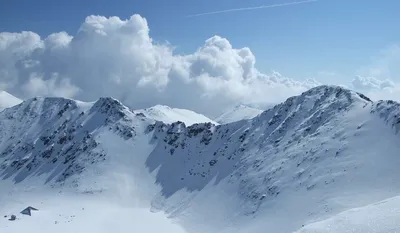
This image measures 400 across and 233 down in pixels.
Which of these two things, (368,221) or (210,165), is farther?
(210,165)

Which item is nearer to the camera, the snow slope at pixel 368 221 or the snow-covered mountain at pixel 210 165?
the snow slope at pixel 368 221

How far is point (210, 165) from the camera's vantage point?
126312 millimetres

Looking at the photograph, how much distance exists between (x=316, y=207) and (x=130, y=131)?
96.8 meters

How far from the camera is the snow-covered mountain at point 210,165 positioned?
83250 millimetres

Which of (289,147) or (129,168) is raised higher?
(129,168)

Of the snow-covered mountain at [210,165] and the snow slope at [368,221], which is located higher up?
the snow-covered mountain at [210,165]

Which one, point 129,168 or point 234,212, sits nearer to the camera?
point 234,212

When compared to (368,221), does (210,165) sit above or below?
→ above

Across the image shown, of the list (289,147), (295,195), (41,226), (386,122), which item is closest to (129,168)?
(41,226)

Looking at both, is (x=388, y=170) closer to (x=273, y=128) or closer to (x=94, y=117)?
(x=273, y=128)

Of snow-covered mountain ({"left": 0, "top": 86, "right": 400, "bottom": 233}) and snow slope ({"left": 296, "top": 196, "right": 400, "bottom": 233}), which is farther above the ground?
snow-covered mountain ({"left": 0, "top": 86, "right": 400, "bottom": 233})

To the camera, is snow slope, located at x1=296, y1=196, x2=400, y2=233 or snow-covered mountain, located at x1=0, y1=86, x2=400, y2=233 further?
snow-covered mountain, located at x1=0, y1=86, x2=400, y2=233

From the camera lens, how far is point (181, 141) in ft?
480

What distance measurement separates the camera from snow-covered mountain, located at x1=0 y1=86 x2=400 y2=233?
3278 inches
